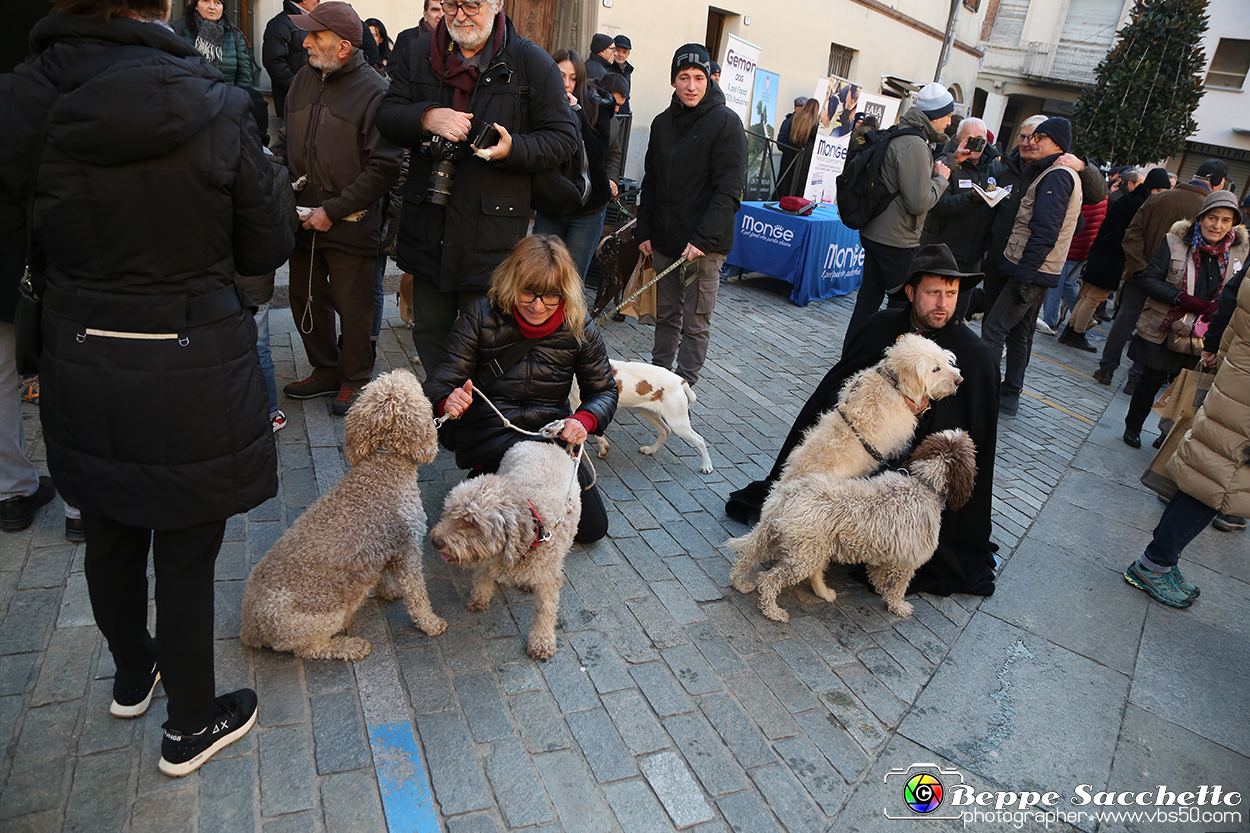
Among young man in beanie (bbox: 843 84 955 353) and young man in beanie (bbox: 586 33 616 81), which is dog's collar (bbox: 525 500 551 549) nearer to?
young man in beanie (bbox: 843 84 955 353)

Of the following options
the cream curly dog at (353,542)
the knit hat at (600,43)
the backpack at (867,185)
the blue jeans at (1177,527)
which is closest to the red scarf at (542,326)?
the cream curly dog at (353,542)

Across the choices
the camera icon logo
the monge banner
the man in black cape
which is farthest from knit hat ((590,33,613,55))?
the camera icon logo

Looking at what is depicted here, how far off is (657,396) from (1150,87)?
18.7m

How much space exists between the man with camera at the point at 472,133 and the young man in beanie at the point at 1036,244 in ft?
14.1

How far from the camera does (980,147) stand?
8.10 metres

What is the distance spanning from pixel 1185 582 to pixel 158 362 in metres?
5.30

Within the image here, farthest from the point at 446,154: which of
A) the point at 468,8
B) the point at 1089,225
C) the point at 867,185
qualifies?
the point at 1089,225

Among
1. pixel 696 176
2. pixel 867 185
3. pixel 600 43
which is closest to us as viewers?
pixel 696 176

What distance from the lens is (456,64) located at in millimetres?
3836

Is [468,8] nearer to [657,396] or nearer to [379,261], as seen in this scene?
[379,261]

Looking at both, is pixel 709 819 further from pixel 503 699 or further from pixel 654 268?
pixel 654 268

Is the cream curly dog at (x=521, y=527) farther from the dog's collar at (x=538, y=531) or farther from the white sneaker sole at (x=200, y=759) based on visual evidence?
A: the white sneaker sole at (x=200, y=759)

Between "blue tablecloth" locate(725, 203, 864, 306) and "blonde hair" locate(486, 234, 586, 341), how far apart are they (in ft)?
20.7

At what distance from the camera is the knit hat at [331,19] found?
3.85m
